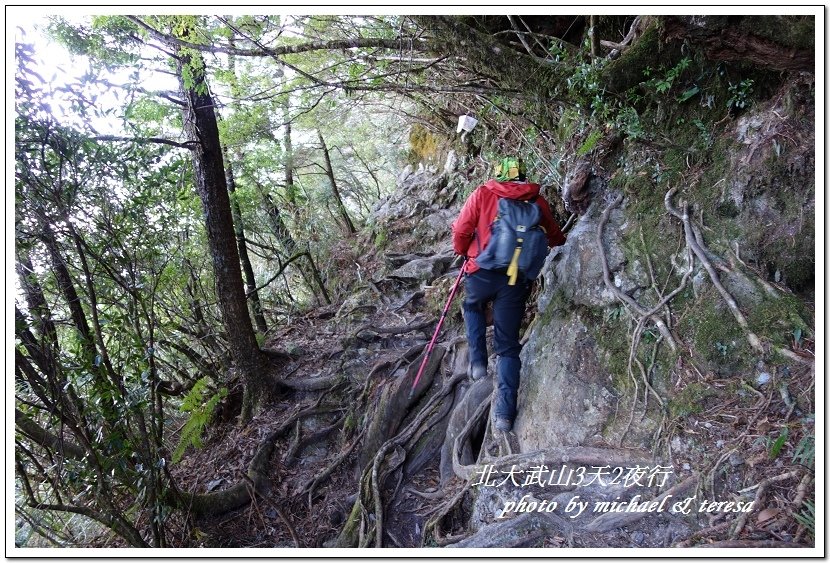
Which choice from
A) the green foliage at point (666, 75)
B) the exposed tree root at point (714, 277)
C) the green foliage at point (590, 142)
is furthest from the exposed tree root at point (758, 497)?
the green foliage at point (590, 142)

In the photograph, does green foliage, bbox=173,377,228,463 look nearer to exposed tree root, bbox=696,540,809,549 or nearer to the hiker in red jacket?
the hiker in red jacket

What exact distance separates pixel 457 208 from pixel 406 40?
496cm

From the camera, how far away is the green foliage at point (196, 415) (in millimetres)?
6188

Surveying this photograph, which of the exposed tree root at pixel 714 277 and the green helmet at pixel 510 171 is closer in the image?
the exposed tree root at pixel 714 277

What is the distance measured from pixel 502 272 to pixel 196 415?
4.78 meters

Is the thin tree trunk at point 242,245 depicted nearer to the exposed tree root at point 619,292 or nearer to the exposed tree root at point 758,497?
the exposed tree root at point 619,292

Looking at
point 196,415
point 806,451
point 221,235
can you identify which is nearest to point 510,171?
point 806,451

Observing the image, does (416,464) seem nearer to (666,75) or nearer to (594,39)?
(666,75)

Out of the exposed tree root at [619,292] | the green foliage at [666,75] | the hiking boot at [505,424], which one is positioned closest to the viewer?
the exposed tree root at [619,292]

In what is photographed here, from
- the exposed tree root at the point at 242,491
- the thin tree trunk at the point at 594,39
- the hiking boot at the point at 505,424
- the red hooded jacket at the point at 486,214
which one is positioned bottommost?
the exposed tree root at the point at 242,491

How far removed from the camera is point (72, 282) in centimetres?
391

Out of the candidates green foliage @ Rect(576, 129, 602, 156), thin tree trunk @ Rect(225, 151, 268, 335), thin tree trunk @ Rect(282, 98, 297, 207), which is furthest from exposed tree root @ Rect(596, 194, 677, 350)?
thin tree trunk @ Rect(282, 98, 297, 207)

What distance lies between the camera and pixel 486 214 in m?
4.26

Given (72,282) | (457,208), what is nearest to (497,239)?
(72,282)
